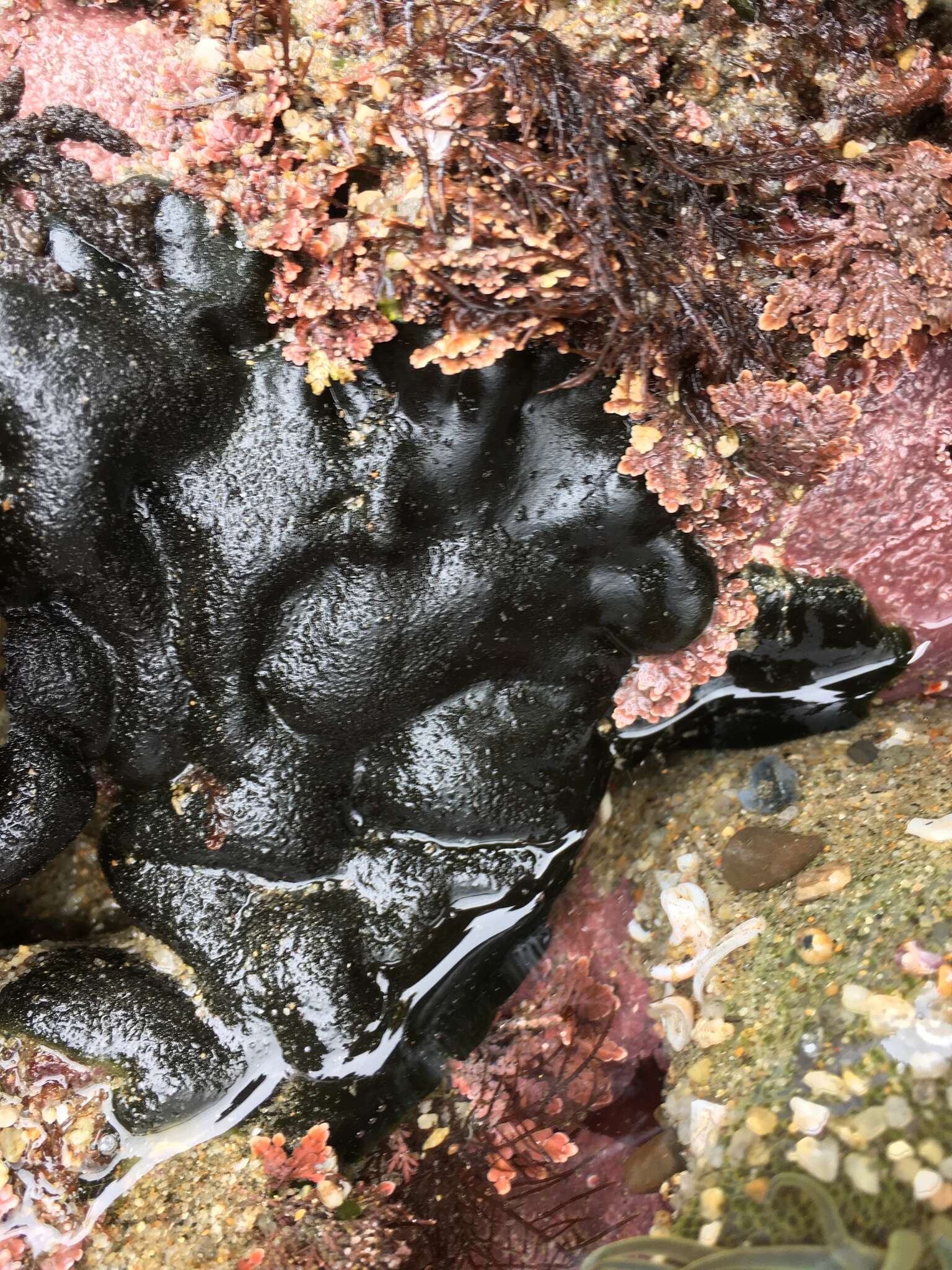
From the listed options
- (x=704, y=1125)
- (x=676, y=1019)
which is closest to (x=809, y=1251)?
(x=704, y=1125)

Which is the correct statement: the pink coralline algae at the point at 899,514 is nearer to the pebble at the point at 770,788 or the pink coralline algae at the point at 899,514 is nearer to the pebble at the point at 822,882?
the pebble at the point at 770,788

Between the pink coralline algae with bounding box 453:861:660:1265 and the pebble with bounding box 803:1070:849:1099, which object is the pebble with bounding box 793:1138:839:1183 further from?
the pink coralline algae with bounding box 453:861:660:1265

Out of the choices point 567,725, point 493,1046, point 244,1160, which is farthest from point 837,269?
point 244,1160

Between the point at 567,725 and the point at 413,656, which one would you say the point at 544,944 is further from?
the point at 413,656

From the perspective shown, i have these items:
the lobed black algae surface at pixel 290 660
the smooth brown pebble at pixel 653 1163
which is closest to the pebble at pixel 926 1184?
the smooth brown pebble at pixel 653 1163

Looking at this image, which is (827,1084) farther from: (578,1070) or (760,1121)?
(578,1070)

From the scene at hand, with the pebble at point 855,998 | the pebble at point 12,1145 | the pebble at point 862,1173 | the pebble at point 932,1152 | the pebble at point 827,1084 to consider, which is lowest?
the pebble at point 862,1173
